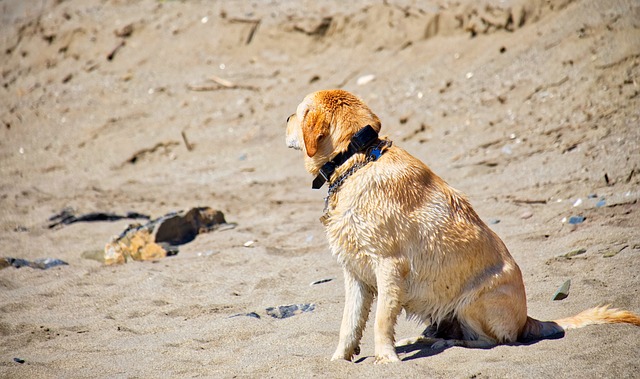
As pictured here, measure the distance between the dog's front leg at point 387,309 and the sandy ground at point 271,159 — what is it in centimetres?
14

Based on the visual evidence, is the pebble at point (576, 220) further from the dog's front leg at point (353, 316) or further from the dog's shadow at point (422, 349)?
the dog's front leg at point (353, 316)

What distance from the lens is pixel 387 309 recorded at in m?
4.74

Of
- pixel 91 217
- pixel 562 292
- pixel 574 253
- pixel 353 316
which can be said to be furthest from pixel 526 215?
pixel 91 217

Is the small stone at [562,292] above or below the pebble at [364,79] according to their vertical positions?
above

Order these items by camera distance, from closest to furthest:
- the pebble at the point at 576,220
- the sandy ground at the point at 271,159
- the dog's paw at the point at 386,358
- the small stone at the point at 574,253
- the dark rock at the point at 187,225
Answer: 1. the dog's paw at the point at 386,358
2. the sandy ground at the point at 271,159
3. the small stone at the point at 574,253
4. the pebble at the point at 576,220
5. the dark rock at the point at 187,225

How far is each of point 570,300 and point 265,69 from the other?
938 centimetres

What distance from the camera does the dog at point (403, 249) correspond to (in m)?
4.82

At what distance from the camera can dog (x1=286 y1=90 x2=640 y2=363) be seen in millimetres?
4820

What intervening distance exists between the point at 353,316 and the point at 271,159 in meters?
6.98

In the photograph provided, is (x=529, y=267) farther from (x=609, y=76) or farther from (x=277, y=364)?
(x=609, y=76)

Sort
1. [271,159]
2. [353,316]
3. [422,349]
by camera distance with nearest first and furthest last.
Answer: [353,316], [422,349], [271,159]

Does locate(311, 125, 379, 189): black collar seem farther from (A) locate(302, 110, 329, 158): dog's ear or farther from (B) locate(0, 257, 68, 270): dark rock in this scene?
(B) locate(0, 257, 68, 270): dark rock

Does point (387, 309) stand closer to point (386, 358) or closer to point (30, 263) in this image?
point (386, 358)

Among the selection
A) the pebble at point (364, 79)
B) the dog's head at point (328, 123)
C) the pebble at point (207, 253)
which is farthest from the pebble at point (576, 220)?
the pebble at point (364, 79)
